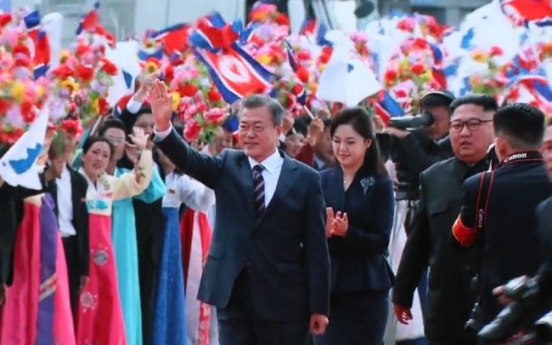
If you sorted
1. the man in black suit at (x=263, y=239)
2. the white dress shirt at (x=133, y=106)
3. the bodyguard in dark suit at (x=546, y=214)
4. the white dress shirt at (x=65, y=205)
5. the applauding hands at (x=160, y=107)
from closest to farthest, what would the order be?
the bodyguard in dark suit at (x=546, y=214), the applauding hands at (x=160, y=107), the man in black suit at (x=263, y=239), the white dress shirt at (x=65, y=205), the white dress shirt at (x=133, y=106)

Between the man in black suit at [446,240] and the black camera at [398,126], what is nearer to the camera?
the man in black suit at [446,240]

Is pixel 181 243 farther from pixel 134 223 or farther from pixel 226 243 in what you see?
pixel 226 243

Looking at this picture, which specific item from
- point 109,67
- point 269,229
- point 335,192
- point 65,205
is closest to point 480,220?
point 269,229

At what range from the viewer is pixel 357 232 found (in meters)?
10.1

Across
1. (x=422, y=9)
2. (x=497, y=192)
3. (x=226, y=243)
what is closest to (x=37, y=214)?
(x=226, y=243)

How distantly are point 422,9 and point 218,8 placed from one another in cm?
759

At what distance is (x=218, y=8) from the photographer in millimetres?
23406

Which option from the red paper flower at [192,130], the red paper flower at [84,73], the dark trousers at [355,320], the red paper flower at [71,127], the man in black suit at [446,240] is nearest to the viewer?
the man in black suit at [446,240]

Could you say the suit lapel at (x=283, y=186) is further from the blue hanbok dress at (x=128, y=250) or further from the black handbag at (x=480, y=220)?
the blue hanbok dress at (x=128, y=250)

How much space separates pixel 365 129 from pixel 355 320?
1.14 m

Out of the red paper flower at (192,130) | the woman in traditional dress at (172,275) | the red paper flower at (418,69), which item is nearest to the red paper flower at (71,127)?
the woman in traditional dress at (172,275)

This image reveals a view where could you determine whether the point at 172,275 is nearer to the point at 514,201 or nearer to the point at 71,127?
the point at 71,127

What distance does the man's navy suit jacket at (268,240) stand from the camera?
9070 mm

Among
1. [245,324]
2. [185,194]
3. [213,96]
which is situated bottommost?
[245,324]
